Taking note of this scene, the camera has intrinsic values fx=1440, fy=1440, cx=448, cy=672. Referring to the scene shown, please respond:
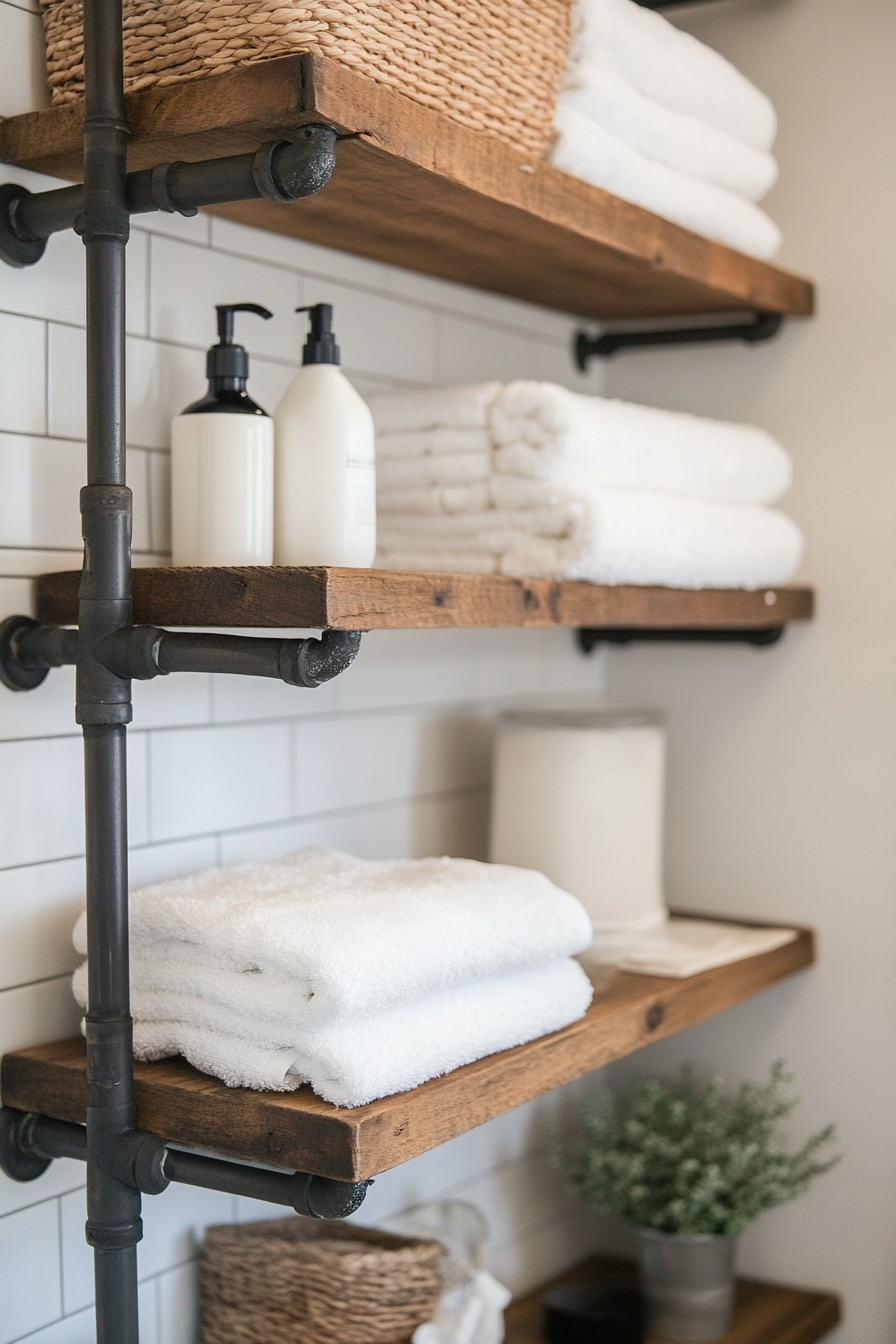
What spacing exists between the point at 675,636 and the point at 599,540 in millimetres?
500

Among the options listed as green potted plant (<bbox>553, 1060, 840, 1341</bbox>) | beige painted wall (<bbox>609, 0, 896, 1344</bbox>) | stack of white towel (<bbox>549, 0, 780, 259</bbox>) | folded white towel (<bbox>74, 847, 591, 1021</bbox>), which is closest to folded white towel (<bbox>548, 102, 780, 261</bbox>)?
stack of white towel (<bbox>549, 0, 780, 259</bbox>)

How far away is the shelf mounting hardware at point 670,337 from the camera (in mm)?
1510

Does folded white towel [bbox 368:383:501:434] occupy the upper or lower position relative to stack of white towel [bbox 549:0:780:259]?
lower

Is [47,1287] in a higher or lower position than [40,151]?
lower

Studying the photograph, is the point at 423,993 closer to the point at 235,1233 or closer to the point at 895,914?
the point at 235,1233

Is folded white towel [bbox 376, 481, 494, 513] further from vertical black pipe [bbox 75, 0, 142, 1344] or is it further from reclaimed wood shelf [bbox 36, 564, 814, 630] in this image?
vertical black pipe [bbox 75, 0, 142, 1344]

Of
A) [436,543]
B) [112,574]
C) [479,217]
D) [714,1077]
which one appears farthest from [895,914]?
[112,574]

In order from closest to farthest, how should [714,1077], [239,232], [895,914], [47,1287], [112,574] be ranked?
[112,574] < [47,1287] < [239,232] < [895,914] < [714,1077]

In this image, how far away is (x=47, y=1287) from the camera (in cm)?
101

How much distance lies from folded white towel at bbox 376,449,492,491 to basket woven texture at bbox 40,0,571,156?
0.79 ft

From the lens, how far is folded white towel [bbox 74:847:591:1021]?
0.88 m

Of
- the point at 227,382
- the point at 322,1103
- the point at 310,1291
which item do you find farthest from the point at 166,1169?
the point at 227,382

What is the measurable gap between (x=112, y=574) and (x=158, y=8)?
36 centimetres

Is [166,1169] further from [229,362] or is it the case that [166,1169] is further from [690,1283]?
[690,1283]
